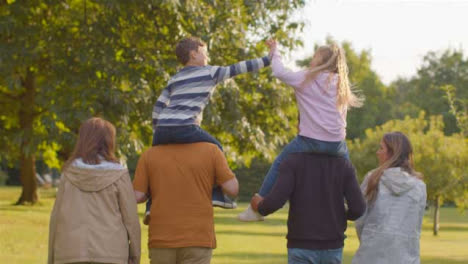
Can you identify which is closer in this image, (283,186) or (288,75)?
(283,186)

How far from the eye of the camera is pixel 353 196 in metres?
5.57

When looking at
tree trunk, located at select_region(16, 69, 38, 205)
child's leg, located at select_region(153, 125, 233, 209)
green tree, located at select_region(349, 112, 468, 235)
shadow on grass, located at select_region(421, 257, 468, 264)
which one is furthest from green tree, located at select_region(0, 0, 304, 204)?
child's leg, located at select_region(153, 125, 233, 209)

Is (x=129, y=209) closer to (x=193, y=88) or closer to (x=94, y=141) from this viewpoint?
(x=94, y=141)

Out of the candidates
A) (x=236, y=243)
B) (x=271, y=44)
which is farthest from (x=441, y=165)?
(x=271, y=44)

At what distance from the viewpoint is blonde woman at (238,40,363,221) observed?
550 cm

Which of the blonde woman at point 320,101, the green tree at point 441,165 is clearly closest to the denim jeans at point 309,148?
the blonde woman at point 320,101

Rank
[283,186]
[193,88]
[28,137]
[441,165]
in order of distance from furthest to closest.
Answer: [441,165] < [28,137] < [193,88] < [283,186]

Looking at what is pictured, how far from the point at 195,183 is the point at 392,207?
5.04 ft

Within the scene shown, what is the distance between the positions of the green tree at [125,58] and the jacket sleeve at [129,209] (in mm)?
12710

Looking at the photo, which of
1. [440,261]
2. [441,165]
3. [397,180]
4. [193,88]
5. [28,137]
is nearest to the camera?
[193,88]

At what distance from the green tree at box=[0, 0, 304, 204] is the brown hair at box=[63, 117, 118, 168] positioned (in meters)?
12.7

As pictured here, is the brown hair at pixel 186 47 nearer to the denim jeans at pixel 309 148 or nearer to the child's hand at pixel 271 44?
the child's hand at pixel 271 44

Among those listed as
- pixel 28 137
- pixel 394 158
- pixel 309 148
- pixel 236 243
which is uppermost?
pixel 309 148

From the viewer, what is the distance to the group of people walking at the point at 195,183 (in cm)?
545
